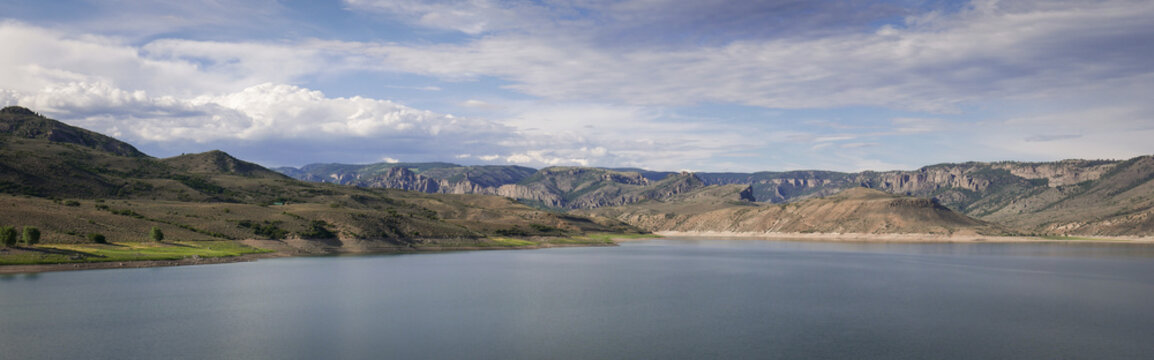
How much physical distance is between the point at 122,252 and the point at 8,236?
1248 cm

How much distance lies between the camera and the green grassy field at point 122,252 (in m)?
79.1

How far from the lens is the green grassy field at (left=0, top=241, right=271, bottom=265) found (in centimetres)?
7906

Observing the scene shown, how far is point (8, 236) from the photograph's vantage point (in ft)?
260

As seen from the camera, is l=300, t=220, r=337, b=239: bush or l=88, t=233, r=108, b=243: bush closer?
l=88, t=233, r=108, b=243: bush

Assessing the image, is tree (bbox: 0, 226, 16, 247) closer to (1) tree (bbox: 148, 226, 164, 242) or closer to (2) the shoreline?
(2) the shoreline

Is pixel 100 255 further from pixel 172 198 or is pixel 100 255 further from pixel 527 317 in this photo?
pixel 172 198

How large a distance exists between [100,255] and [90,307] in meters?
41.7

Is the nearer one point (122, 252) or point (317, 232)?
point (122, 252)

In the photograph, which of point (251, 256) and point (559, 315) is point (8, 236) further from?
point (559, 315)

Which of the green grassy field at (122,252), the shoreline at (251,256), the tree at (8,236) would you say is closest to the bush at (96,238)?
the green grassy field at (122,252)

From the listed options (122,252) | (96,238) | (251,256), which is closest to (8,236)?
(122,252)

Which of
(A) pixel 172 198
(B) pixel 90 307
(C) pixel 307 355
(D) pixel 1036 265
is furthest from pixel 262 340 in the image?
(A) pixel 172 198

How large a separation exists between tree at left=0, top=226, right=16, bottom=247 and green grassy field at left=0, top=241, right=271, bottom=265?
102 cm

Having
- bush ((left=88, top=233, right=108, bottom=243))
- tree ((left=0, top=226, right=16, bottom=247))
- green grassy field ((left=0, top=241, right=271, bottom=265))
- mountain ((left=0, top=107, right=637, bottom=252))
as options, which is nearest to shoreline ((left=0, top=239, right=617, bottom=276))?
green grassy field ((left=0, top=241, right=271, bottom=265))
